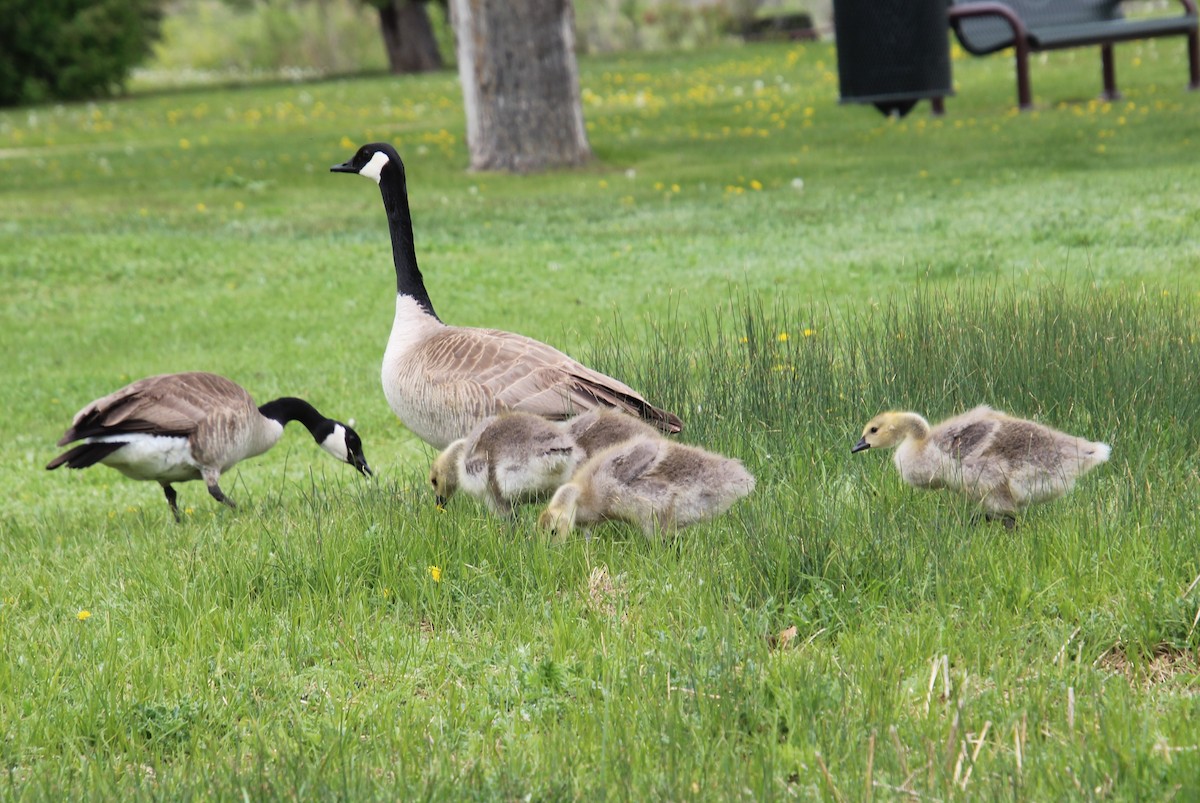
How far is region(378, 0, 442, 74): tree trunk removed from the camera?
140 feet

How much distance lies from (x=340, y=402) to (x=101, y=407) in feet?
10.9

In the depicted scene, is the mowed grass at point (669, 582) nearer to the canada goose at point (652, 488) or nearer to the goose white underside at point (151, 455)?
the canada goose at point (652, 488)

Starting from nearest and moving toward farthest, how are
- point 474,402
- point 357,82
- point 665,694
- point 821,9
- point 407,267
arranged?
point 665,694, point 474,402, point 407,267, point 357,82, point 821,9

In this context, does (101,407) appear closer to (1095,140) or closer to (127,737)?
(127,737)

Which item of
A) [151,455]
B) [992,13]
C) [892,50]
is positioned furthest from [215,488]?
[992,13]

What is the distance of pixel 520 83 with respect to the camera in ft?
66.9

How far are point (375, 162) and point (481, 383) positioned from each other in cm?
219

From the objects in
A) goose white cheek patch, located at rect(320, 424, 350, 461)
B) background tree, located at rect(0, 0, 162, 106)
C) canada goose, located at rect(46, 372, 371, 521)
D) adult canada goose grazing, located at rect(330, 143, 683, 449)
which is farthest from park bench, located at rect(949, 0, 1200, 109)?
background tree, located at rect(0, 0, 162, 106)

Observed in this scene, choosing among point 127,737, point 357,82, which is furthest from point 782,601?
point 357,82

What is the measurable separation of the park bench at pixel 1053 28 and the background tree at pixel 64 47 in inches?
1037

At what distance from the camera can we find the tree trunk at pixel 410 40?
1677 inches

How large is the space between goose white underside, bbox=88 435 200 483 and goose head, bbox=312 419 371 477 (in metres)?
0.86

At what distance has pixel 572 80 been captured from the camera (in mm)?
20625

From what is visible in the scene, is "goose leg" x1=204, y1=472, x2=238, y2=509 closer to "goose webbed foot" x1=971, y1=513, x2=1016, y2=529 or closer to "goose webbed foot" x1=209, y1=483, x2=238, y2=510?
"goose webbed foot" x1=209, y1=483, x2=238, y2=510
